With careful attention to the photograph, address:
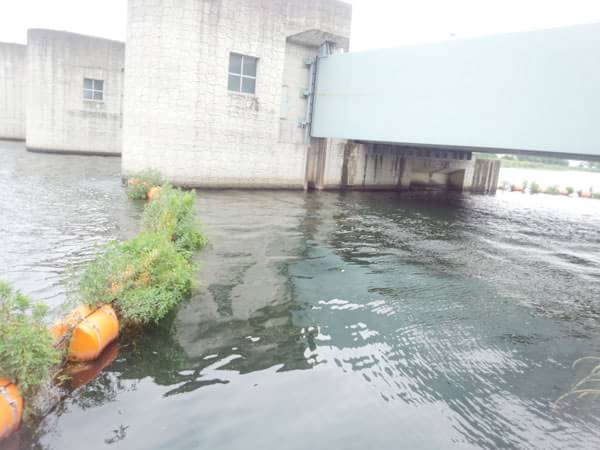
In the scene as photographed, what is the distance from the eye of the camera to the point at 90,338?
504cm

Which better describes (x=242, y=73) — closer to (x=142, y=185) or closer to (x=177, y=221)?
(x=142, y=185)

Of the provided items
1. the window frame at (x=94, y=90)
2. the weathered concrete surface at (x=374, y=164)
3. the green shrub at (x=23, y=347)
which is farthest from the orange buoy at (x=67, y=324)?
the window frame at (x=94, y=90)

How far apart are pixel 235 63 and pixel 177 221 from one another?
1164 centimetres

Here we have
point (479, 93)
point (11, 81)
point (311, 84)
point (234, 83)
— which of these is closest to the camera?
point (479, 93)

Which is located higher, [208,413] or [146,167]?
[146,167]

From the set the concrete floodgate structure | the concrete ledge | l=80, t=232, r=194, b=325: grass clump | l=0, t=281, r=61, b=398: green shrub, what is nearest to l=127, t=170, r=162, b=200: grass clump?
the concrete floodgate structure

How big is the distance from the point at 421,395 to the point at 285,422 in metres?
1.68

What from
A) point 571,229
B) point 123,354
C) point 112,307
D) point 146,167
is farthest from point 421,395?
point 571,229

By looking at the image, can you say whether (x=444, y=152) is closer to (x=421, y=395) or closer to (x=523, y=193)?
(x=523, y=193)

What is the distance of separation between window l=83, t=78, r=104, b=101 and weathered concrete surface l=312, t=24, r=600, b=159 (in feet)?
57.9

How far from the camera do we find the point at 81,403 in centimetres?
451

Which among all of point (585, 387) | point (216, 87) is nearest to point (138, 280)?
point (585, 387)

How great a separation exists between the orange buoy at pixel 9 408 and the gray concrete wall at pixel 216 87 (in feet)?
49.2

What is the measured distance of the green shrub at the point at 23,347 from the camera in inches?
153
